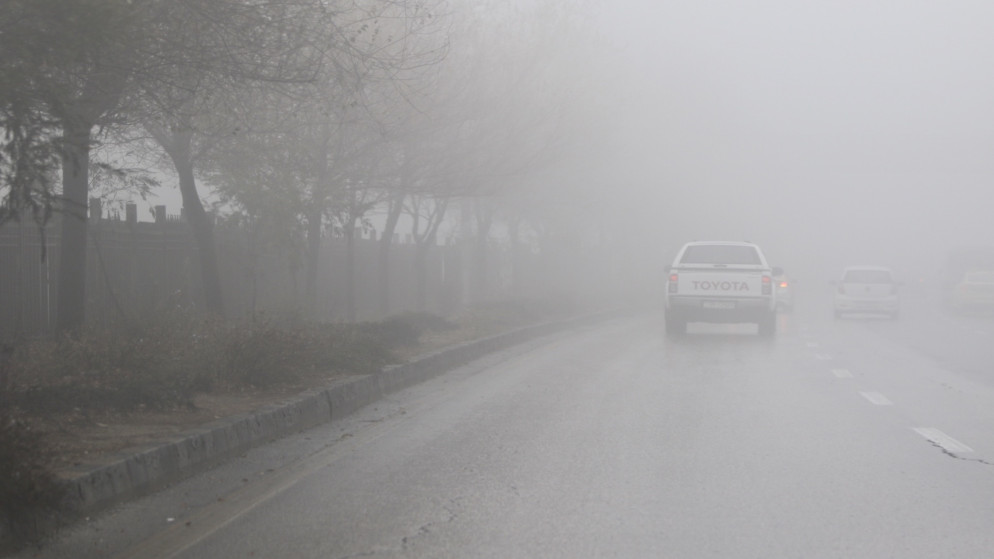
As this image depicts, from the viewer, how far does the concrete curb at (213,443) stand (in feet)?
23.8

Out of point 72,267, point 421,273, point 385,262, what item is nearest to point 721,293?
point 385,262

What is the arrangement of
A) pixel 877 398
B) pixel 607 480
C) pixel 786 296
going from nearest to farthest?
1. pixel 607 480
2. pixel 877 398
3. pixel 786 296

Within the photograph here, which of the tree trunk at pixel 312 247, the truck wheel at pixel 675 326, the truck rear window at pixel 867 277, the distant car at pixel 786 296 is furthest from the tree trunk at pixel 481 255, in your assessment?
the tree trunk at pixel 312 247

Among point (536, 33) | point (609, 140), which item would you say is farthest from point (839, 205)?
point (536, 33)

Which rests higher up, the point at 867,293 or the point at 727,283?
the point at 727,283

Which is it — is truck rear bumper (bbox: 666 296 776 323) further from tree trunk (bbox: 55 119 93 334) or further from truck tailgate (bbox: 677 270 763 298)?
tree trunk (bbox: 55 119 93 334)

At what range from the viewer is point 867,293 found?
38062 millimetres

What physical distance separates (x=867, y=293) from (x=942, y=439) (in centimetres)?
2893

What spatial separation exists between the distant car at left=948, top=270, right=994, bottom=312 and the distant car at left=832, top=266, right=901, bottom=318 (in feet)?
21.9

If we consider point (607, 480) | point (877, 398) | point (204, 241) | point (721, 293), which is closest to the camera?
point (607, 480)

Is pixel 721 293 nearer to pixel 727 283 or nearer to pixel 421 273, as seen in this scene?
pixel 727 283

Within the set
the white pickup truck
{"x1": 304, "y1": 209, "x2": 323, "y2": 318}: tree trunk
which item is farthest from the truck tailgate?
{"x1": 304, "y1": 209, "x2": 323, "y2": 318}: tree trunk

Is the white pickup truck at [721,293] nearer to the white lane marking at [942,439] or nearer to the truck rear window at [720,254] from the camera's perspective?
the truck rear window at [720,254]

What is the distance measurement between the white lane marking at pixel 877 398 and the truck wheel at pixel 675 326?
38.2 feet
